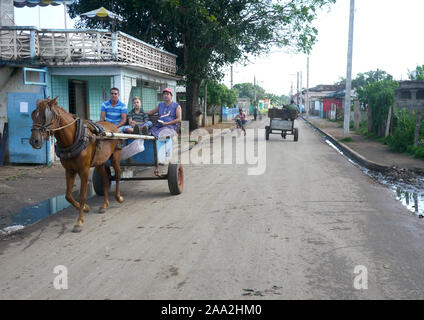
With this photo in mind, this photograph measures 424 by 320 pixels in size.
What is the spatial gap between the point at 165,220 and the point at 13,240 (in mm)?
2163

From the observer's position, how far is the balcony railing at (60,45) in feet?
40.8

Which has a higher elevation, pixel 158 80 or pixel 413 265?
pixel 158 80

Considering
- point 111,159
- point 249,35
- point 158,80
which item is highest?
point 249,35

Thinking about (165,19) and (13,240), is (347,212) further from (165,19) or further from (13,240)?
(165,19)

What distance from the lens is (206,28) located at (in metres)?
20.7

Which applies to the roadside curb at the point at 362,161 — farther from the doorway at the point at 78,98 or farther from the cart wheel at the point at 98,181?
the doorway at the point at 78,98

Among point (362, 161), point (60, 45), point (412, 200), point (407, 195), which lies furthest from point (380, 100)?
point (60, 45)

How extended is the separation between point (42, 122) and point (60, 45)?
848 cm

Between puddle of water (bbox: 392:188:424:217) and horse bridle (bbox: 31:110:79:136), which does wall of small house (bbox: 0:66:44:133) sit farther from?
puddle of water (bbox: 392:188:424:217)

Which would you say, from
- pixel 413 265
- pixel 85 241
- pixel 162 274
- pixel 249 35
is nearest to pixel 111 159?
pixel 85 241

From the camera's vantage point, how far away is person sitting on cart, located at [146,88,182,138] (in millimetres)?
8656

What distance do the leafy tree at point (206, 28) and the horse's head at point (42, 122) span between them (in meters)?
14.2

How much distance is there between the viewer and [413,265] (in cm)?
470
